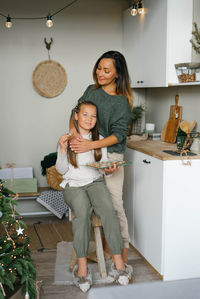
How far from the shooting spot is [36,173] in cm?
432

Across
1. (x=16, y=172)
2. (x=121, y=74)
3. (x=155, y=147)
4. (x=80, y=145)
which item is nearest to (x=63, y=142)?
(x=80, y=145)

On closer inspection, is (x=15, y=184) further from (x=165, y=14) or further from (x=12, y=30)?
(x=165, y=14)

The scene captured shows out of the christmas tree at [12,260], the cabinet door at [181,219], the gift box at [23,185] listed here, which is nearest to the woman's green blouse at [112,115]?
the cabinet door at [181,219]

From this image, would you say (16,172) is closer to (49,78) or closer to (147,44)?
(49,78)

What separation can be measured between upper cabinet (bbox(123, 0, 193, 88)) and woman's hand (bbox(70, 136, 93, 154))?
32.7 inches

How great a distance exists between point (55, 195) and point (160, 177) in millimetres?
1721

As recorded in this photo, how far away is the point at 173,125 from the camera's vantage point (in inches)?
131

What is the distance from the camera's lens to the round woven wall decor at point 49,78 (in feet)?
13.6

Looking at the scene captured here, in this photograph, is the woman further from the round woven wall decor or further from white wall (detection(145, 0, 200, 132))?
the round woven wall decor

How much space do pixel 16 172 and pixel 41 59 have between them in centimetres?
120

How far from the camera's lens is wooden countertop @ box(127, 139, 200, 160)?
102 inches

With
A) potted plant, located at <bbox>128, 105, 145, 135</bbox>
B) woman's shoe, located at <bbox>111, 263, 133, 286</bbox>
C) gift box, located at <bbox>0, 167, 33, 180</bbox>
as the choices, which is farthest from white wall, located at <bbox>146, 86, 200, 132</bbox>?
gift box, located at <bbox>0, 167, 33, 180</bbox>

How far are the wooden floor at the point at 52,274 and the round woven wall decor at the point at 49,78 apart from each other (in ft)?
5.62

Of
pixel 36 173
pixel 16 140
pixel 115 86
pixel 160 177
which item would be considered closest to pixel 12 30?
pixel 16 140
